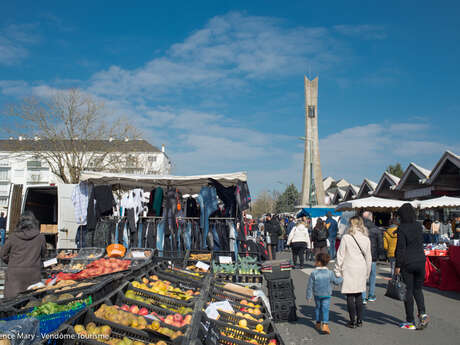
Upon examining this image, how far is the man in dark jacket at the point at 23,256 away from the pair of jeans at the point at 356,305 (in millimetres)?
5029

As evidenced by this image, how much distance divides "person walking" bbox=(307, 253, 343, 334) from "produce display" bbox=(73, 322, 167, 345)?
3911 mm

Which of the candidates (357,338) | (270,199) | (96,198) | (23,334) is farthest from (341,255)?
(270,199)

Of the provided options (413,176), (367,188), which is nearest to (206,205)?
(413,176)

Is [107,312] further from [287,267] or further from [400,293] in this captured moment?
[400,293]

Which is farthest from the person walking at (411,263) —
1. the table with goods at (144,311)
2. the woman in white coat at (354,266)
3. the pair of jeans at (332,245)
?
the pair of jeans at (332,245)

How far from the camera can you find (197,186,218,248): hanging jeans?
33.7 ft

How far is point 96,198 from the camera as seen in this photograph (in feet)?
36.9

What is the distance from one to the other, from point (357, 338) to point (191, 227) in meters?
5.71

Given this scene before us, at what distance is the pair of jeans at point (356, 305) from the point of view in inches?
252

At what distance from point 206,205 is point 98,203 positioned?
337 cm

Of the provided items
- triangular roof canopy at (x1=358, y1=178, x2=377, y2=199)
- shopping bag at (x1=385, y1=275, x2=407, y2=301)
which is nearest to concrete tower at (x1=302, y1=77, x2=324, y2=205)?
triangular roof canopy at (x1=358, y1=178, x2=377, y2=199)

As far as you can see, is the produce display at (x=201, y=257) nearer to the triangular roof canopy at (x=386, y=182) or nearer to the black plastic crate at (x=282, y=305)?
the black plastic crate at (x=282, y=305)

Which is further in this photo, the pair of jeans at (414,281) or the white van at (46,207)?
the white van at (46,207)

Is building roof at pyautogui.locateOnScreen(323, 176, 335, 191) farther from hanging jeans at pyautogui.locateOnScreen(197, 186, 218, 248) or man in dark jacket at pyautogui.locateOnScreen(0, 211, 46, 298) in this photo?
man in dark jacket at pyautogui.locateOnScreen(0, 211, 46, 298)
